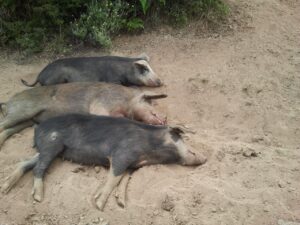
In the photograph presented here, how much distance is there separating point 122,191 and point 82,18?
3.58 m

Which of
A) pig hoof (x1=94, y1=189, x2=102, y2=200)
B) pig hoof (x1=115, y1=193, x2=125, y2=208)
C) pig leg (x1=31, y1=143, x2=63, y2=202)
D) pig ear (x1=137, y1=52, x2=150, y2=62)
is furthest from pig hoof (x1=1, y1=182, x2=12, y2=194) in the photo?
pig ear (x1=137, y1=52, x2=150, y2=62)

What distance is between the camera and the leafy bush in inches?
301

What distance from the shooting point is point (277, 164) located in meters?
5.36

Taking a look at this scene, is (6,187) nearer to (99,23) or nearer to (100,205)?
(100,205)

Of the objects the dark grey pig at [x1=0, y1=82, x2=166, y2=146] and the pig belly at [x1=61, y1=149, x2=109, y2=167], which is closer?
the pig belly at [x1=61, y1=149, x2=109, y2=167]

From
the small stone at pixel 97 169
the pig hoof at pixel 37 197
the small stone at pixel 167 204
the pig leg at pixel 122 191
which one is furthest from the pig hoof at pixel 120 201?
the pig hoof at pixel 37 197

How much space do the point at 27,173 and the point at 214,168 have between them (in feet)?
6.36

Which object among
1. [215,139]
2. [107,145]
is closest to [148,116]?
[215,139]

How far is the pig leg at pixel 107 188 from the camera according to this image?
16.1 ft

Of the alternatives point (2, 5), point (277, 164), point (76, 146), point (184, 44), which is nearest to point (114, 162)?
point (76, 146)

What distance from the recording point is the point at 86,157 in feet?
17.9

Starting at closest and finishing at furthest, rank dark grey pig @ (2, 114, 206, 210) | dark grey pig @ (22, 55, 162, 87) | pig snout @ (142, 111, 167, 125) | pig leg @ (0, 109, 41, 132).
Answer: dark grey pig @ (2, 114, 206, 210) < pig leg @ (0, 109, 41, 132) < pig snout @ (142, 111, 167, 125) < dark grey pig @ (22, 55, 162, 87)

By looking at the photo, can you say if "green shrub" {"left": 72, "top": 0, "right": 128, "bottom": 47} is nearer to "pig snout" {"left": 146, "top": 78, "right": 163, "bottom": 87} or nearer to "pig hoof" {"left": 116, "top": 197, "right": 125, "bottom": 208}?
"pig snout" {"left": 146, "top": 78, "right": 163, "bottom": 87}

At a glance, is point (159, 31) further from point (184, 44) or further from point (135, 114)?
point (135, 114)
